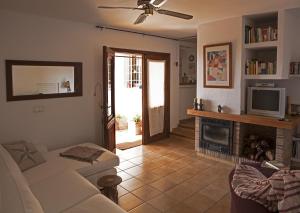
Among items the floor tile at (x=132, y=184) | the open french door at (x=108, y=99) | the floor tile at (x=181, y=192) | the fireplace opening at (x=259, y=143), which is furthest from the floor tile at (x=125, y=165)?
the fireplace opening at (x=259, y=143)

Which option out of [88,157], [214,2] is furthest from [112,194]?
[214,2]

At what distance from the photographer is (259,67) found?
3.71 m

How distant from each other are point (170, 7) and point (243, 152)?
2.65m

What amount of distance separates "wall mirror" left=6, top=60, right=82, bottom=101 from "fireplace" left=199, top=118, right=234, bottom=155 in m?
2.39

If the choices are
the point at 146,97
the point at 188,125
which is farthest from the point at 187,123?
the point at 146,97

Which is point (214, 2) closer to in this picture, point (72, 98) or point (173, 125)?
point (72, 98)

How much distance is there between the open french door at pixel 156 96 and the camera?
5176mm

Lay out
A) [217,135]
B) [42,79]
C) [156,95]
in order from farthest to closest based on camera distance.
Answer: [156,95], [217,135], [42,79]

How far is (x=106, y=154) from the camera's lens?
327 cm

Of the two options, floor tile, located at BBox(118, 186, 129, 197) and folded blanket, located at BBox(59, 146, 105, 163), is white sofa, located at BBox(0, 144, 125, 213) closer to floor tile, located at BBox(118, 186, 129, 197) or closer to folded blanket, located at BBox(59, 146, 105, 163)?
folded blanket, located at BBox(59, 146, 105, 163)

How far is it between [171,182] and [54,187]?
66.1 inches

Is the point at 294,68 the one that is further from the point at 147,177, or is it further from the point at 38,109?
the point at 38,109

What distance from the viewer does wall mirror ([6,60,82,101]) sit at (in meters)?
3.36


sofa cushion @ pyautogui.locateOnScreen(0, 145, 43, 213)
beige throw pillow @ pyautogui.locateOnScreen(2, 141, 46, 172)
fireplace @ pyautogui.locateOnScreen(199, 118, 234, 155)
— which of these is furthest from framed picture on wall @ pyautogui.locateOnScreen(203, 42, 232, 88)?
sofa cushion @ pyautogui.locateOnScreen(0, 145, 43, 213)
